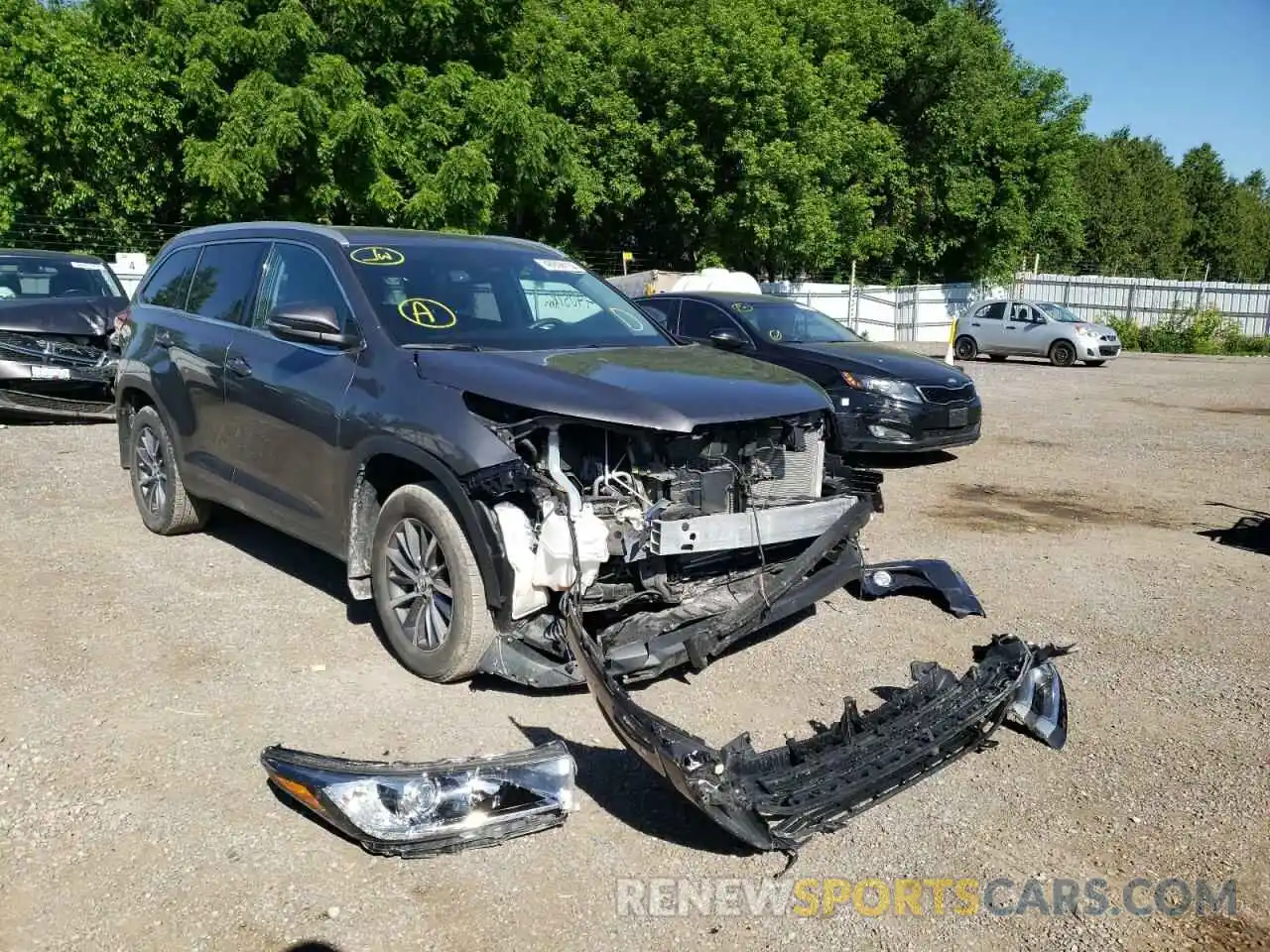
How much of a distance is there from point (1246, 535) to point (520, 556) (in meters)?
5.62

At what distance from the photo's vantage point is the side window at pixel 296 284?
5039 millimetres

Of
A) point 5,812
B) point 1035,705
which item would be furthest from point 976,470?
point 5,812

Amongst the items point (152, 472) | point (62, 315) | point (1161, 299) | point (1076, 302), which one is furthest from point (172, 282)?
point (1076, 302)

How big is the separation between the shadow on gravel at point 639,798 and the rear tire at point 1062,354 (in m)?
22.0

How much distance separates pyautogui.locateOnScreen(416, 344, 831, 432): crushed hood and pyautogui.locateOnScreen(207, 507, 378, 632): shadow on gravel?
1.59m

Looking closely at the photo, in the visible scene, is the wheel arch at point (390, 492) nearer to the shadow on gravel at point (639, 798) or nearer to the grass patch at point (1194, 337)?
Answer: the shadow on gravel at point (639, 798)

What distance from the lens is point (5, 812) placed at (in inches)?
137

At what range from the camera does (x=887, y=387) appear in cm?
949

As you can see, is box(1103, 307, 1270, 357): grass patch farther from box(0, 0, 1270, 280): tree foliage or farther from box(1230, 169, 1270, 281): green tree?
box(1230, 169, 1270, 281): green tree

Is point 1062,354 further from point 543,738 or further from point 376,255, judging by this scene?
point 543,738

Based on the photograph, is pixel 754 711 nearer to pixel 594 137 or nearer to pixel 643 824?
pixel 643 824

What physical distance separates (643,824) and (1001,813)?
47.3 inches

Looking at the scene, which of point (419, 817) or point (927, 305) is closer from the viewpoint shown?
point (419, 817)

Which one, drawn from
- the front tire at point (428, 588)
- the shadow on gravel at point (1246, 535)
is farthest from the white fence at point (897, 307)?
the front tire at point (428, 588)
